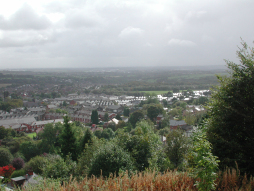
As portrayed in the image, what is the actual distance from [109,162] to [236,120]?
434cm

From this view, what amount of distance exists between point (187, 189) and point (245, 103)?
357cm

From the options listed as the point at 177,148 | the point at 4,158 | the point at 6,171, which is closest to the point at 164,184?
the point at 177,148

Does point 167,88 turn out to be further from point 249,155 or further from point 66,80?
point 249,155

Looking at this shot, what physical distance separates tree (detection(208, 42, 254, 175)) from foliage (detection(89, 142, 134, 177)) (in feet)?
9.87

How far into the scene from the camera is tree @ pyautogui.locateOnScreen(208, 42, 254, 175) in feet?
18.7

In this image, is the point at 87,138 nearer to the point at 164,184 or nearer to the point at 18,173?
the point at 18,173

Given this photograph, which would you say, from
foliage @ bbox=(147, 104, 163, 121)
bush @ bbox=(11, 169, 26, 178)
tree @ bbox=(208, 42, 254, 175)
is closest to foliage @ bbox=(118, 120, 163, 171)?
tree @ bbox=(208, 42, 254, 175)

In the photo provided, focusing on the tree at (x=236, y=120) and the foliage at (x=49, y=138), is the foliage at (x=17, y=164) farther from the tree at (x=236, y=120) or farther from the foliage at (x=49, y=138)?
the tree at (x=236, y=120)

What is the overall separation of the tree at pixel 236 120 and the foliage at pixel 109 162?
3.01 meters

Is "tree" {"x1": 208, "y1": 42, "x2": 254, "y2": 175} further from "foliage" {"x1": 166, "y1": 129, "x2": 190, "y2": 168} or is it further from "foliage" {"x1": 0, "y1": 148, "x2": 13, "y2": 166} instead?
"foliage" {"x1": 0, "y1": 148, "x2": 13, "y2": 166}

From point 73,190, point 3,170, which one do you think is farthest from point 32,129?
point 73,190

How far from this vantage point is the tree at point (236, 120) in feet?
18.7

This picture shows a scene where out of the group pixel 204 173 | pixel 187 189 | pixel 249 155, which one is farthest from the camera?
pixel 249 155

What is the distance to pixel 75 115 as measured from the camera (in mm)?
44531
